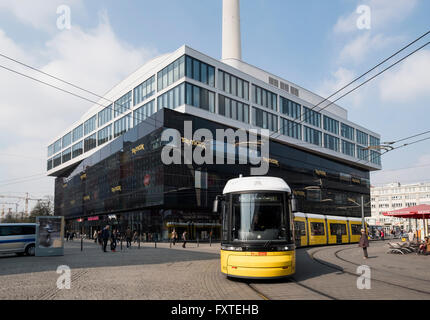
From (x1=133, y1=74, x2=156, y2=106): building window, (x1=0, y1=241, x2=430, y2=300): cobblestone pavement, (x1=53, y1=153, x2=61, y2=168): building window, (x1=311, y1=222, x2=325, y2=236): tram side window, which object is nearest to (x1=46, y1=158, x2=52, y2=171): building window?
(x1=53, y1=153, x2=61, y2=168): building window

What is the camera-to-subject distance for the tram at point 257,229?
9.91m

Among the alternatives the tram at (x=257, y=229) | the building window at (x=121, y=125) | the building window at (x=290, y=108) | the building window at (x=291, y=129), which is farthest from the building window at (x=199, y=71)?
the tram at (x=257, y=229)

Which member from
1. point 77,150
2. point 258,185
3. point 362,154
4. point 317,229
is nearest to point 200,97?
point 317,229

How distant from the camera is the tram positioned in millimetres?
9906

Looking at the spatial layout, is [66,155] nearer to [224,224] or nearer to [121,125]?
[121,125]

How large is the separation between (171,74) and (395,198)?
11585 centimetres

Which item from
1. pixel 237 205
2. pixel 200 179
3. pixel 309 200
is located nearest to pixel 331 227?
pixel 200 179

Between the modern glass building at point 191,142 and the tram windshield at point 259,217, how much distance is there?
850 inches

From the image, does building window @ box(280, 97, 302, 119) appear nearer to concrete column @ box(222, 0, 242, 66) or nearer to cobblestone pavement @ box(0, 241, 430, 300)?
concrete column @ box(222, 0, 242, 66)

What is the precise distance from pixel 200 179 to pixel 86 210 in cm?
2953

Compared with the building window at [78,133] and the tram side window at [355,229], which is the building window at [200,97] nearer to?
the tram side window at [355,229]

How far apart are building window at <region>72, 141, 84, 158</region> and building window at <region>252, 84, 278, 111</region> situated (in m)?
34.8
